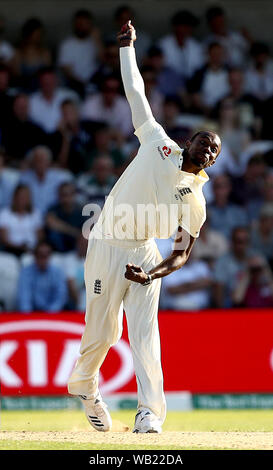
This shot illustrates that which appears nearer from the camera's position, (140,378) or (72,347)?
(140,378)

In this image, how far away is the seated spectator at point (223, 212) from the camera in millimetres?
11930

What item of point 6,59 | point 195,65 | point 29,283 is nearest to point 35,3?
point 6,59

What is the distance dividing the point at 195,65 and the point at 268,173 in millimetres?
2011

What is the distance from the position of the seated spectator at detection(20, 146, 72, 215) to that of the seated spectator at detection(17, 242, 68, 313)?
1.10m

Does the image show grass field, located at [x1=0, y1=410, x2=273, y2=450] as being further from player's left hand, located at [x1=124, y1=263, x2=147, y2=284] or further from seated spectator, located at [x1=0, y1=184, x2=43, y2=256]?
seated spectator, located at [x1=0, y1=184, x2=43, y2=256]

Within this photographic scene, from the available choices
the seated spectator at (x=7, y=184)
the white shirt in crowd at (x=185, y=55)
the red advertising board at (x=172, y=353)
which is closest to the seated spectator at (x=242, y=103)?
the white shirt in crowd at (x=185, y=55)

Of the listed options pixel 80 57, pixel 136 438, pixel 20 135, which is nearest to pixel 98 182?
pixel 20 135

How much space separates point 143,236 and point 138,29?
24.9 feet

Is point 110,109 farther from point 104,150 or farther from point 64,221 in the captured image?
point 64,221

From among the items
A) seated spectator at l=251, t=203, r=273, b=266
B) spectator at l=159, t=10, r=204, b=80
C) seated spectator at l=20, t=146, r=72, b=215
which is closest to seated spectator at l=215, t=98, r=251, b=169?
spectator at l=159, t=10, r=204, b=80

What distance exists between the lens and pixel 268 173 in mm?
12406

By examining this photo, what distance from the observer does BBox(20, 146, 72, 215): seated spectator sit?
39.2 ft

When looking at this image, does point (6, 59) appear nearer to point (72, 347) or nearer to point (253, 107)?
point (253, 107)

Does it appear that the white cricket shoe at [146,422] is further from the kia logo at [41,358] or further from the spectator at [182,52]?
the spectator at [182,52]
